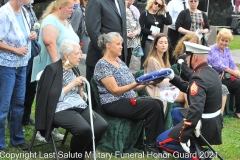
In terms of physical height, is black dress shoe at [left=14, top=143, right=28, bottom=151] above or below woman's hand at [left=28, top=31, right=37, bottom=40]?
below

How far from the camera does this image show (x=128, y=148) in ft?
20.4

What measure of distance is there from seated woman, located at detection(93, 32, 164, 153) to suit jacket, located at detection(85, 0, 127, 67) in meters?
0.36

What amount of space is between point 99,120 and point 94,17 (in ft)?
4.76

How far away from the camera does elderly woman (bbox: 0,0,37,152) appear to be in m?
5.57

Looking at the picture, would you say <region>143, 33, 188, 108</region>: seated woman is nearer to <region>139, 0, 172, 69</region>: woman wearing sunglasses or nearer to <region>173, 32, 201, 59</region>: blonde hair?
<region>173, 32, 201, 59</region>: blonde hair

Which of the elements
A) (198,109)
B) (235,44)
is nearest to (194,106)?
(198,109)

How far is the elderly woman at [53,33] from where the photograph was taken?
608cm

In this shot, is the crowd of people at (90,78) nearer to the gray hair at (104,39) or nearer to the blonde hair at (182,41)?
the gray hair at (104,39)

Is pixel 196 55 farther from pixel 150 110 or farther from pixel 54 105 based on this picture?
pixel 54 105

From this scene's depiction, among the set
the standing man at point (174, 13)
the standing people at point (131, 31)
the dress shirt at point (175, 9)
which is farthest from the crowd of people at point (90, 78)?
the dress shirt at point (175, 9)

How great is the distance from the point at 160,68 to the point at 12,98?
2.04m


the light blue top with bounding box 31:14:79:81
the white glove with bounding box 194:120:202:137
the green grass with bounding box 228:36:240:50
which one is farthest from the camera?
the green grass with bounding box 228:36:240:50

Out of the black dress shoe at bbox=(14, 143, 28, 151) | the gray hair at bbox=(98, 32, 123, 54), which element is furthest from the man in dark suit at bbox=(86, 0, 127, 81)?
the black dress shoe at bbox=(14, 143, 28, 151)

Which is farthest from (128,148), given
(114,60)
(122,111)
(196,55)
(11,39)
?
(11,39)
